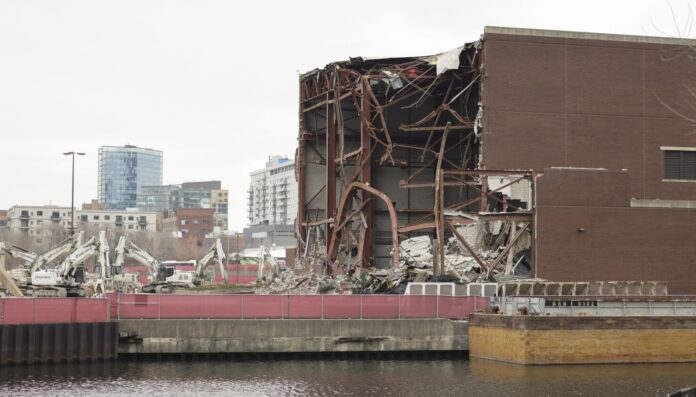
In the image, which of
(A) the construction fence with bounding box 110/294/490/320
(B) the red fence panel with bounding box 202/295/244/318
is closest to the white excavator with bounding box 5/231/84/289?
(A) the construction fence with bounding box 110/294/490/320

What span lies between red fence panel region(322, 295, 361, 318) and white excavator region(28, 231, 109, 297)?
78.2 ft

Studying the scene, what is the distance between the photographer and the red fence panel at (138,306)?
5688 cm

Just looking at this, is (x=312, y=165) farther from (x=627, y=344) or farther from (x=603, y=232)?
(x=627, y=344)

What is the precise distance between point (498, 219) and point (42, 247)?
5727 inches

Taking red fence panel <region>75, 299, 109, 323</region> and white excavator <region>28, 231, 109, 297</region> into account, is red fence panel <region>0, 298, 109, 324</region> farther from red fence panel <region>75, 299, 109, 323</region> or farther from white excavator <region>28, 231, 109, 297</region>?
white excavator <region>28, 231, 109, 297</region>

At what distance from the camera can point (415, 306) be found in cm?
5825

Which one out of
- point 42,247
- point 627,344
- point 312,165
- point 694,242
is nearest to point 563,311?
point 627,344

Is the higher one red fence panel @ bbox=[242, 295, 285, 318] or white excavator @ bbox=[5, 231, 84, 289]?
white excavator @ bbox=[5, 231, 84, 289]

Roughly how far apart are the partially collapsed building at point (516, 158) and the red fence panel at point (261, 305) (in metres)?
10.9

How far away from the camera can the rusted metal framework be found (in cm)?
8031

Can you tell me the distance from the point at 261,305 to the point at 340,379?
390 inches

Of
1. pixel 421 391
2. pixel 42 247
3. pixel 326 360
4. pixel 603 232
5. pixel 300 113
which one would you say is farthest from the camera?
pixel 42 247

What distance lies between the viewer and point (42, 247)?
19575 cm

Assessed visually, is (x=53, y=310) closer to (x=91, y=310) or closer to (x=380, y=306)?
(x=91, y=310)
